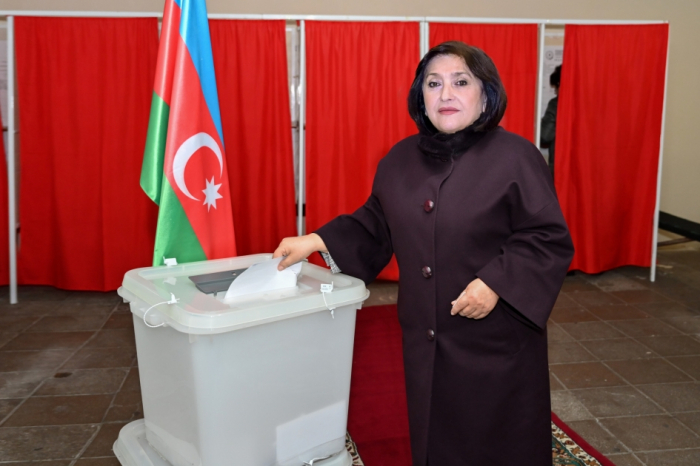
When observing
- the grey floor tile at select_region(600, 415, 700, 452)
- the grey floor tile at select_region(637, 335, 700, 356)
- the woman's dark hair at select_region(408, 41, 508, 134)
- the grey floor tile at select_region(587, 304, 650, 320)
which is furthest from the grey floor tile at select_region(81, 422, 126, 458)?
the grey floor tile at select_region(587, 304, 650, 320)

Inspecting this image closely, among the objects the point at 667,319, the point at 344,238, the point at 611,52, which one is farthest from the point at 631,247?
the point at 344,238

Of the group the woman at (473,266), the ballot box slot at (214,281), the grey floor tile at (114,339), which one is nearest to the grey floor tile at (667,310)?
the woman at (473,266)

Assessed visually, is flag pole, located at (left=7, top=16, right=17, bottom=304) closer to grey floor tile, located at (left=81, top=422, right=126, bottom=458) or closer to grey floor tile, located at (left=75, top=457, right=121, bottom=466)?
grey floor tile, located at (left=81, top=422, right=126, bottom=458)

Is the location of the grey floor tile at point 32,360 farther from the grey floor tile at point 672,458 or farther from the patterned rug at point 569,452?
the grey floor tile at point 672,458

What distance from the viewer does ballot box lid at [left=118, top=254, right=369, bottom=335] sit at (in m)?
1.25

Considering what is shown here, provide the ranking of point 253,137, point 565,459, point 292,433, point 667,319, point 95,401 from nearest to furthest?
point 292,433 < point 565,459 < point 95,401 < point 667,319 < point 253,137

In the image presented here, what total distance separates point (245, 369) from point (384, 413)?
1.04 meters

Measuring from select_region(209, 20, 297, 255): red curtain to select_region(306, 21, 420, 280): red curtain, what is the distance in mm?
154

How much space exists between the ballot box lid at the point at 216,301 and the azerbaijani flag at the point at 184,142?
188mm

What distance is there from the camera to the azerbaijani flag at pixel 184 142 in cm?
176

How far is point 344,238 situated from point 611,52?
303cm

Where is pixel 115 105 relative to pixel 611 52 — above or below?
below

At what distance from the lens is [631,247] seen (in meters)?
4.02

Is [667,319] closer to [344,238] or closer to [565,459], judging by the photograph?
[565,459]
